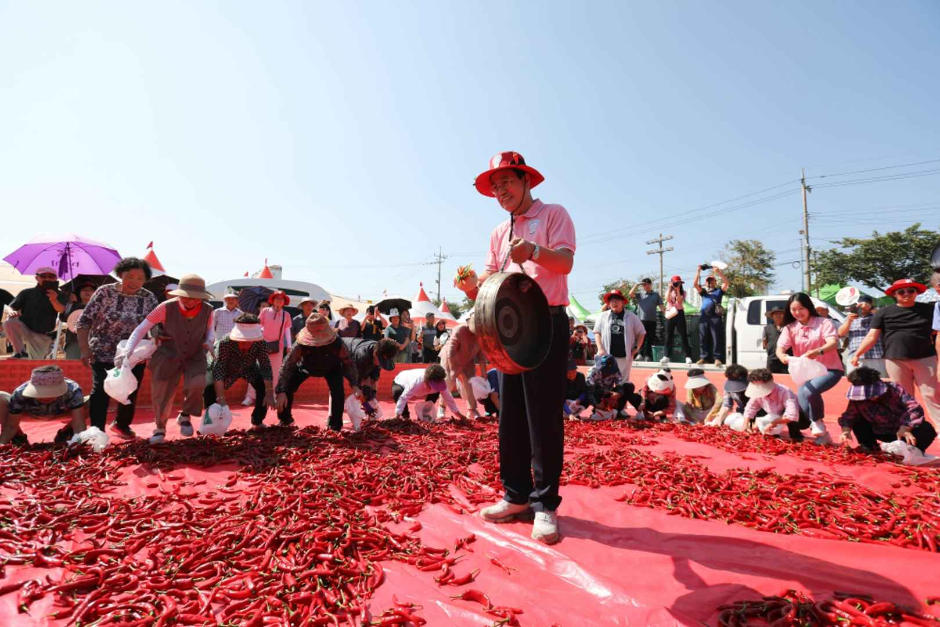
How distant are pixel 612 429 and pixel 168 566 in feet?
19.4

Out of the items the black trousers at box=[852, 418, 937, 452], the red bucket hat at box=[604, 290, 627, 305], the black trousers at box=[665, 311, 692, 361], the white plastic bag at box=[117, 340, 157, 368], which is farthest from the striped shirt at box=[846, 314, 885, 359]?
the white plastic bag at box=[117, 340, 157, 368]

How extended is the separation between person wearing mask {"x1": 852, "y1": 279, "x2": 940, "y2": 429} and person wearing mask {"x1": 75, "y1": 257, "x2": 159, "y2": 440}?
29.5 ft

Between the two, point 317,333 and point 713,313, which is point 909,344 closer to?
point 713,313

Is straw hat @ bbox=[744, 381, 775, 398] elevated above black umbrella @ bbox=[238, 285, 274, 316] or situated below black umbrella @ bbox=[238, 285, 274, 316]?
below

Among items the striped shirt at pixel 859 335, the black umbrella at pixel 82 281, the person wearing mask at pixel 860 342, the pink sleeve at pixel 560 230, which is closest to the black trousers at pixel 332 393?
the pink sleeve at pixel 560 230

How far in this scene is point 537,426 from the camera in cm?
310

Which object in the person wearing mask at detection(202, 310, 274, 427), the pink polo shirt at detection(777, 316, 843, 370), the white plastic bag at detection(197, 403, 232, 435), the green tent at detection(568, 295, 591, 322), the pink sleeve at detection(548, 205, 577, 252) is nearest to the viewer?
the pink sleeve at detection(548, 205, 577, 252)

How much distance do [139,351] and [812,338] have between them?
320 inches

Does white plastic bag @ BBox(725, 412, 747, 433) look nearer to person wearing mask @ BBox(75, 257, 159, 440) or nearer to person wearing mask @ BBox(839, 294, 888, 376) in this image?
person wearing mask @ BBox(839, 294, 888, 376)

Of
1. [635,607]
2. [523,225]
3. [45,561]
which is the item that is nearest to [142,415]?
[45,561]

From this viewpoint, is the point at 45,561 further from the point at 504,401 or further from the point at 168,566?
the point at 504,401

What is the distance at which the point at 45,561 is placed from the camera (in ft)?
8.87

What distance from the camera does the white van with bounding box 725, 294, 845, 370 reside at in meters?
11.1

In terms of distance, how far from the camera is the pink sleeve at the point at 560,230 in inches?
125
